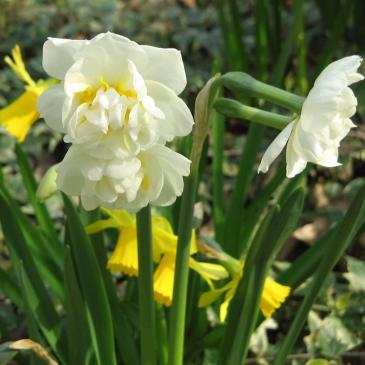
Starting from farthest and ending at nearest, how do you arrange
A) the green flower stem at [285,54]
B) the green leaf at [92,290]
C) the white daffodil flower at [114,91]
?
the green flower stem at [285,54]
the green leaf at [92,290]
the white daffodil flower at [114,91]

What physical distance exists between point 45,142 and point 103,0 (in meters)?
0.85

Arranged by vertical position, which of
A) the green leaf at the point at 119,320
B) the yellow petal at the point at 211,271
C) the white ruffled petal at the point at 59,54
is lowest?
the green leaf at the point at 119,320

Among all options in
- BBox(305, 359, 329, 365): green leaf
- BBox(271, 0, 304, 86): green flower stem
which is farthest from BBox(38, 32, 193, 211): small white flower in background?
BBox(271, 0, 304, 86): green flower stem

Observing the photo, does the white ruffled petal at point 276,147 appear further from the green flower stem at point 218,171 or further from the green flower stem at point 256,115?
the green flower stem at point 218,171

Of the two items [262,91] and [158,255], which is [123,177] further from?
[158,255]

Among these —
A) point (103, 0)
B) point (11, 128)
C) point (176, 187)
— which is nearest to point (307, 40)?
point (103, 0)

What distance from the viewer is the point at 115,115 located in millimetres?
829

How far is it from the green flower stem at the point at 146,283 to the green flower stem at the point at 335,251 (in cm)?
23

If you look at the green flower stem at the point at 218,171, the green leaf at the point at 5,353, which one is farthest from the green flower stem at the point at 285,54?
the green leaf at the point at 5,353

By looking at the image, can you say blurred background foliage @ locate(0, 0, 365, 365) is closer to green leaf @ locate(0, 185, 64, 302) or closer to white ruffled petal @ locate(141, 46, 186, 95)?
green leaf @ locate(0, 185, 64, 302)

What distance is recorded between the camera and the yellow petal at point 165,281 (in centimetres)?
126

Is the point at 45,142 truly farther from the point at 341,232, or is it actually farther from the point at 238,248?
the point at 341,232

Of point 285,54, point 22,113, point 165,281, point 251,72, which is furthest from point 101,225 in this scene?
point 251,72

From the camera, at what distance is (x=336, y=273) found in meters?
1.90
